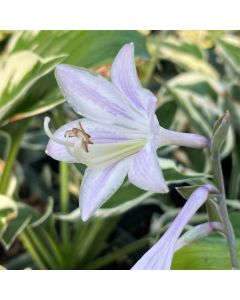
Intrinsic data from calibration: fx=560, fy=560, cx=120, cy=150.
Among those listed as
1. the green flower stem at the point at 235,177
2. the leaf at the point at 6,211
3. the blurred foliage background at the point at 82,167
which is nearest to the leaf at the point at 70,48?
the blurred foliage background at the point at 82,167

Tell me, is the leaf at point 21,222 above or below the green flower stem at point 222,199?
below

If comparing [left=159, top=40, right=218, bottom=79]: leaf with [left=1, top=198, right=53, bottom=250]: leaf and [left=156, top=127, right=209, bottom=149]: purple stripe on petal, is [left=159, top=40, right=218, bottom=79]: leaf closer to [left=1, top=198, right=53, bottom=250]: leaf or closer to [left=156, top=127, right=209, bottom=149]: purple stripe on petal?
[left=1, top=198, right=53, bottom=250]: leaf

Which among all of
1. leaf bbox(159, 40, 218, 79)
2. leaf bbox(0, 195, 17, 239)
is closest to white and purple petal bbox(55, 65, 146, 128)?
leaf bbox(0, 195, 17, 239)

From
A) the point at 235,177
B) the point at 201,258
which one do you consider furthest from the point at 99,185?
the point at 235,177

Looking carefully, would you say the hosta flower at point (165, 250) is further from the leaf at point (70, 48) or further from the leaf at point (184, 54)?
the leaf at point (184, 54)

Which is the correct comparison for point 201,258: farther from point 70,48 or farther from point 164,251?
point 70,48

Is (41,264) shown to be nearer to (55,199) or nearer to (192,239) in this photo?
(55,199)
